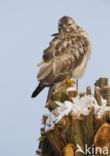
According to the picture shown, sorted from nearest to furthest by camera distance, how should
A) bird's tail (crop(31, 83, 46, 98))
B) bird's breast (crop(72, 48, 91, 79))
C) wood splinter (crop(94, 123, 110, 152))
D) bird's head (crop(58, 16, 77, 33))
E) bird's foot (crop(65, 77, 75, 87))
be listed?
wood splinter (crop(94, 123, 110, 152))
bird's tail (crop(31, 83, 46, 98))
bird's foot (crop(65, 77, 75, 87))
bird's breast (crop(72, 48, 91, 79))
bird's head (crop(58, 16, 77, 33))

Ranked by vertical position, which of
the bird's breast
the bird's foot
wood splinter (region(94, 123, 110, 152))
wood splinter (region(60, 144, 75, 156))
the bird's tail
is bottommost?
wood splinter (region(60, 144, 75, 156))

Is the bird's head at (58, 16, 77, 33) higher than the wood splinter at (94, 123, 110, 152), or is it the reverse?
the bird's head at (58, 16, 77, 33)

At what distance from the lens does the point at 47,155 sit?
20.1 feet

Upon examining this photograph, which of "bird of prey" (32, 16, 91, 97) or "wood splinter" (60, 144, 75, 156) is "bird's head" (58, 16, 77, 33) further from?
"wood splinter" (60, 144, 75, 156)

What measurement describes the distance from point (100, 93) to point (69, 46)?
14.2 ft

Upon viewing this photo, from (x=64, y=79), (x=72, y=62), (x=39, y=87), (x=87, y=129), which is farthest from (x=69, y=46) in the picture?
(x=87, y=129)

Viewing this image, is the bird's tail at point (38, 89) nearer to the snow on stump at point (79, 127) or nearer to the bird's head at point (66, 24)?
the bird's head at point (66, 24)

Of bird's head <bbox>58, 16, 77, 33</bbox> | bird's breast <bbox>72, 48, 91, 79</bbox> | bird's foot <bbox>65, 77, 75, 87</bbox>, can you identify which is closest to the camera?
bird's foot <bbox>65, 77, 75, 87</bbox>

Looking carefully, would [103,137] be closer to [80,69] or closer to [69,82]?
[69,82]

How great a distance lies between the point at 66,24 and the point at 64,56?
1411 millimetres

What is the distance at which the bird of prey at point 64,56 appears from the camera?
30.0 feet

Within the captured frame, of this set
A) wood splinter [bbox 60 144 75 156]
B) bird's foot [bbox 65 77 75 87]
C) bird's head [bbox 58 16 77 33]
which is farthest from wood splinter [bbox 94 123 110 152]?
bird's head [bbox 58 16 77 33]

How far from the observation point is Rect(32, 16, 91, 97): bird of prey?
30.0ft

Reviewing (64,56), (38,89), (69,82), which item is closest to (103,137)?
(38,89)
